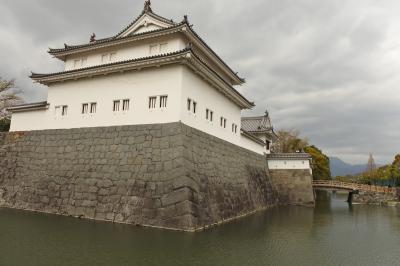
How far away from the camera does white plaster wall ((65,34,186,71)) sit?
43.9 feet

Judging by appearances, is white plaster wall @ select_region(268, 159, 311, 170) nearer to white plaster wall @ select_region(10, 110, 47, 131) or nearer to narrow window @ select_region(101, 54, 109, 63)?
narrow window @ select_region(101, 54, 109, 63)

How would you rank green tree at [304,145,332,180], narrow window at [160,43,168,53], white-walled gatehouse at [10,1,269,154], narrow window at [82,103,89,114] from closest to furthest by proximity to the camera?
1. white-walled gatehouse at [10,1,269,154]
2. narrow window at [160,43,168,53]
3. narrow window at [82,103,89,114]
4. green tree at [304,145,332,180]

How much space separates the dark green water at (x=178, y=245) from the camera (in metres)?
6.83

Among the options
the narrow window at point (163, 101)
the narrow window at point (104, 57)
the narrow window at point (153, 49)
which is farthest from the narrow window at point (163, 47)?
the narrow window at point (104, 57)

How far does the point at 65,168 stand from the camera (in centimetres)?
1338

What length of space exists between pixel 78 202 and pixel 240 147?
9.97 metres

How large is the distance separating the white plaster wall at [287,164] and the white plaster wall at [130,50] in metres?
14.9

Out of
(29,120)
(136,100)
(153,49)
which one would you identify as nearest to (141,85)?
(136,100)

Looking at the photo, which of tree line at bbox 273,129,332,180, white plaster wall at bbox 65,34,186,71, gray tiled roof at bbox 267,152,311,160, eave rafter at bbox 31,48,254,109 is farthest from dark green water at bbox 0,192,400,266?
tree line at bbox 273,129,332,180

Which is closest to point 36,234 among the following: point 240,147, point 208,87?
point 208,87

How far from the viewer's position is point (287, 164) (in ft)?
81.1

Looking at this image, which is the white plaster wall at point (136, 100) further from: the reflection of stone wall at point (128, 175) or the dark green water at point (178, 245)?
the dark green water at point (178, 245)

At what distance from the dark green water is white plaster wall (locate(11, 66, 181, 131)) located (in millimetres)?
4325

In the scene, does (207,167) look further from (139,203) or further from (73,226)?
(73,226)
